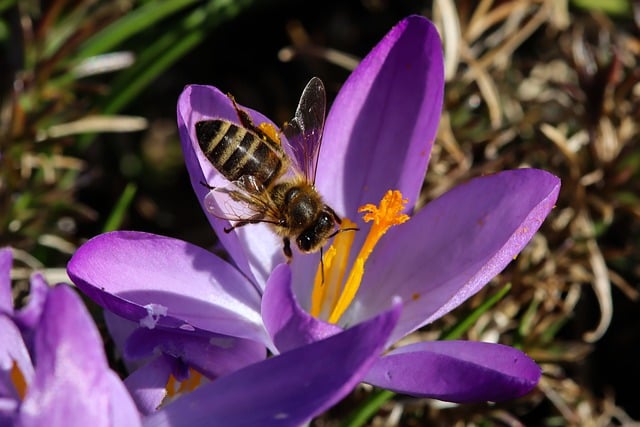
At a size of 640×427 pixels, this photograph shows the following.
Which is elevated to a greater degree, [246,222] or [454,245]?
[246,222]

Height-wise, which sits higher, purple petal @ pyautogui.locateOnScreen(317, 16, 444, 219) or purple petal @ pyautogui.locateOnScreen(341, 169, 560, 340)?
purple petal @ pyautogui.locateOnScreen(317, 16, 444, 219)

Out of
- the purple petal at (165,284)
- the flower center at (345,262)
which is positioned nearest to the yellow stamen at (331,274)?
the flower center at (345,262)

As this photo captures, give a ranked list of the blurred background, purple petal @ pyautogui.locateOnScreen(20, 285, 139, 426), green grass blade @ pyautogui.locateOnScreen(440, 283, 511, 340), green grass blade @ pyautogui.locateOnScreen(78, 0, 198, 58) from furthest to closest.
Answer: green grass blade @ pyautogui.locateOnScreen(78, 0, 198, 58) → the blurred background → green grass blade @ pyautogui.locateOnScreen(440, 283, 511, 340) → purple petal @ pyautogui.locateOnScreen(20, 285, 139, 426)

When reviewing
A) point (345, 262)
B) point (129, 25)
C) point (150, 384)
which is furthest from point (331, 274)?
point (129, 25)

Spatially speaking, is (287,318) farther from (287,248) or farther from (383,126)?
(383,126)

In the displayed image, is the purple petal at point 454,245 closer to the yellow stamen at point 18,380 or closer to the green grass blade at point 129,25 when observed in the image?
the yellow stamen at point 18,380

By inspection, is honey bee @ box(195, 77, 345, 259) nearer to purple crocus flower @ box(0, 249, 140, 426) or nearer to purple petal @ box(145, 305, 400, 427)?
purple petal @ box(145, 305, 400, 427)

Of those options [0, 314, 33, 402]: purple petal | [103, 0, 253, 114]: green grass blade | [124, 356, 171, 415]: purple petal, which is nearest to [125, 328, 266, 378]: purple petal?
[124, 356, 171, 415]: purple petal
